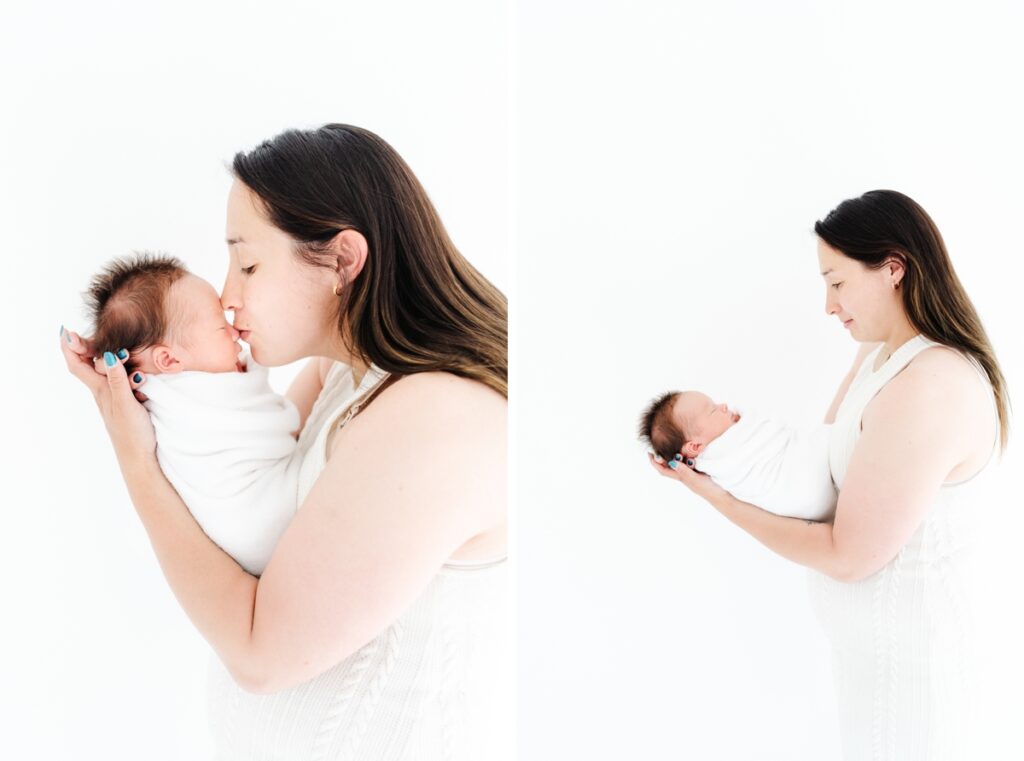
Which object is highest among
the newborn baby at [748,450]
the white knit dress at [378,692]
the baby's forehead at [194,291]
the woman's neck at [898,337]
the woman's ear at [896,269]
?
the woman's ear at [896,269]

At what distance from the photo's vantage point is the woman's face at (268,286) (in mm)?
1270

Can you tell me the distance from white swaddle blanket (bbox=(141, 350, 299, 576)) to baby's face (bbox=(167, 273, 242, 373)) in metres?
0.02

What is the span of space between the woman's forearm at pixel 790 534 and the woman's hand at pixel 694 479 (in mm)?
10

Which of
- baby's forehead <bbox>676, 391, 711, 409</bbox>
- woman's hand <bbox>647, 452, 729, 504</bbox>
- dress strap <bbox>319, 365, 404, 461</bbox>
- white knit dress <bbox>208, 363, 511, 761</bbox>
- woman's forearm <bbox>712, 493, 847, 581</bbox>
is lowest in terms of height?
white knit dress <bbox>208, 363, 511, 761</bbox>

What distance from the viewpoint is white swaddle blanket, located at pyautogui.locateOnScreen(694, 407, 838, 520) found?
1409 millimetres

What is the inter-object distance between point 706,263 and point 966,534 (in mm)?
555

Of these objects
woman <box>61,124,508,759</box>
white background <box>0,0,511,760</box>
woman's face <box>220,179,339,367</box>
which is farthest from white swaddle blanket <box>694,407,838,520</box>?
woman's face <box>220,179,339,367</box>

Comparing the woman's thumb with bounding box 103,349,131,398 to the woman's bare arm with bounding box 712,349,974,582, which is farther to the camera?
the woman's bare arm with bounding box 712,349,974,582

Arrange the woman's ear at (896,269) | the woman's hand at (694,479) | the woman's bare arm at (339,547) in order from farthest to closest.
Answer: the woman's hand at (694,479) < the woman's ear at (896,269) < the woman's bare arm at (339,547)

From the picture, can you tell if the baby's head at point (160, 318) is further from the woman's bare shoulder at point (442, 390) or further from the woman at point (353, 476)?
the woman's bare shoulder at point (442, 390)

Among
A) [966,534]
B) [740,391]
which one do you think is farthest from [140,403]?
[966,534]

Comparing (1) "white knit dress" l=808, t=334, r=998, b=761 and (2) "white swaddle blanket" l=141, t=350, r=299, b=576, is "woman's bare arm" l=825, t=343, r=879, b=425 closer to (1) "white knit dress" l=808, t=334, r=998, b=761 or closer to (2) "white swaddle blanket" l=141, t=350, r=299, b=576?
(1) "white knit dress" l=808, t=334, r=998, b=761

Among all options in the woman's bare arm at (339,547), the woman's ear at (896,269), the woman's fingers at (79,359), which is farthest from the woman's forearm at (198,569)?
the woman's ear at (896,269)

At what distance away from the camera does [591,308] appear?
1.64m
